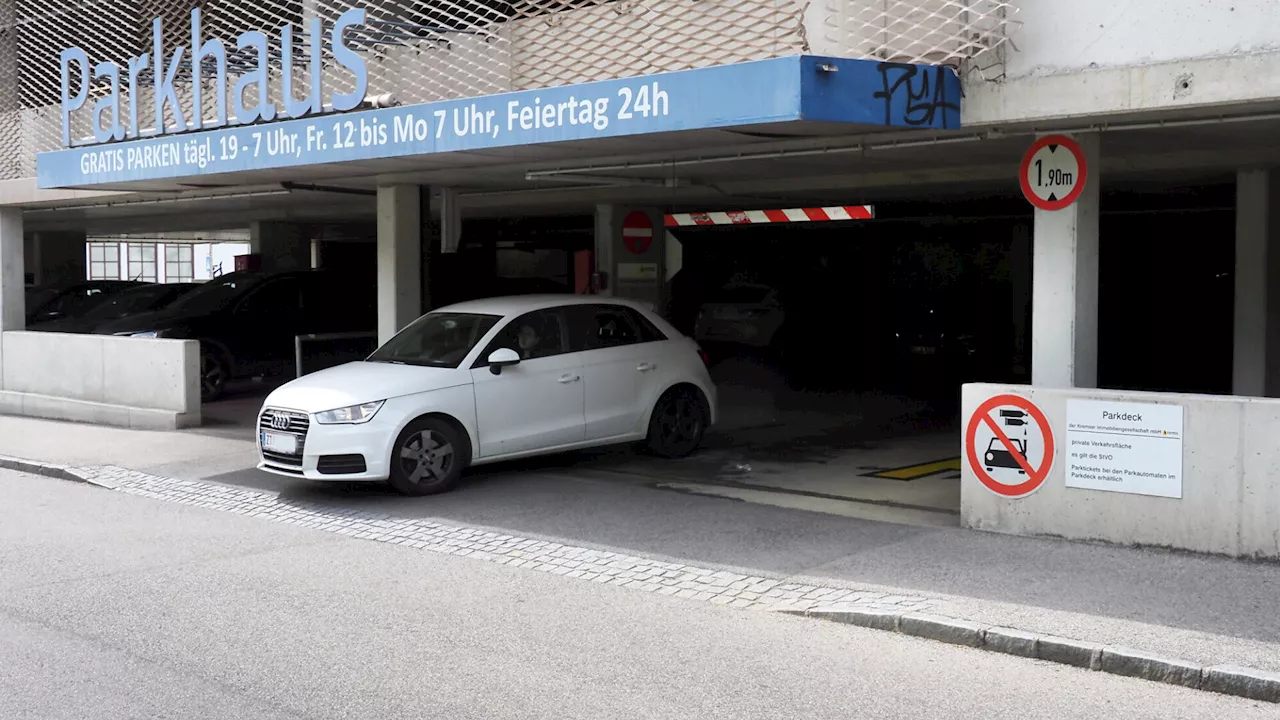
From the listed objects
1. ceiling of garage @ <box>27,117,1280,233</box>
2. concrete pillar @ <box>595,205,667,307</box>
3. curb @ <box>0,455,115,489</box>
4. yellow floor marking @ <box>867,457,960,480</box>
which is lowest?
curb @ <box>0,455,115,489</box>

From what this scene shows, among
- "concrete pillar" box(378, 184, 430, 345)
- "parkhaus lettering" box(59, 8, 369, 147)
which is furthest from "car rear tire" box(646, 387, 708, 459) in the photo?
"parkhaus lettering" box(59, 8, 369, 147)

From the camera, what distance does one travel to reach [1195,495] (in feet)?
25.3

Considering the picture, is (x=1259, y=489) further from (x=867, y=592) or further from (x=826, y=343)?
(x=826, y=343)

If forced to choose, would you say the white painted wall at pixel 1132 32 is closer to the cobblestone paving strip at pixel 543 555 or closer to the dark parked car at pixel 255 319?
the cobblestone paving strip at pixel 543 555

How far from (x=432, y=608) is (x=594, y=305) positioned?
492 cm

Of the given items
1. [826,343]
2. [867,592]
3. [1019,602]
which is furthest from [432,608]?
[826,343]

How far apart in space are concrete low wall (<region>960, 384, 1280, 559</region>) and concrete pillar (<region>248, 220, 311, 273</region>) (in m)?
19.1

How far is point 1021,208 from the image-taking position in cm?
1803

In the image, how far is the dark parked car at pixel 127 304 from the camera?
20547mm

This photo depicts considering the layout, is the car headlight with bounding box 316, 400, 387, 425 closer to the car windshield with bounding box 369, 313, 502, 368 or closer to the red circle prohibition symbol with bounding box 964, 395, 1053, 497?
the car windshield with bounding box 369, 313, 502, 368

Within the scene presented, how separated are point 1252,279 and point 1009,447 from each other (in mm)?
5207

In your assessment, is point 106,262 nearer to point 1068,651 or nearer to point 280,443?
point 280,443

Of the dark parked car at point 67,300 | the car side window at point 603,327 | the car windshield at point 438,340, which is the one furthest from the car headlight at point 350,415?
the dark parked car at point 67,300

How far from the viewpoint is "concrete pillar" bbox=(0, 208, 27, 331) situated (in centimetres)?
1744
